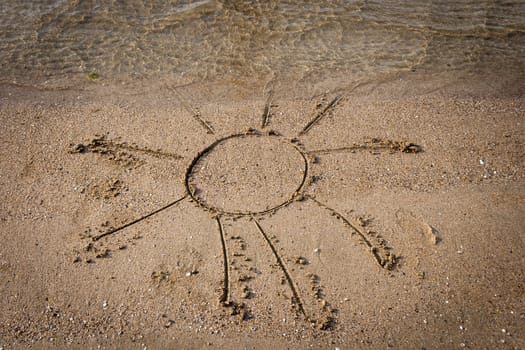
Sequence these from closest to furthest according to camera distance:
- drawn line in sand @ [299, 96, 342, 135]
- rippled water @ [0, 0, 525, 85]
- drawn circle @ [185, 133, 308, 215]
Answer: drawn circle @ [185, 133, 308, 215]
drawn line in sand @ [299, 96, 342, 135]
rippled water @ [0, 0, 525, 85]

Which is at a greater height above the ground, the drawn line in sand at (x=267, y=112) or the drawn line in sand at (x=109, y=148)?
the drawn line in sand at (x=267, y=112)

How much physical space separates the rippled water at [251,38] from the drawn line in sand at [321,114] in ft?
1.87

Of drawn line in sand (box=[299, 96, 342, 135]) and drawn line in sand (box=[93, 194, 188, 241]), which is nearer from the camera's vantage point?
drawn line in sand (box=[93, 194, 188, 241])

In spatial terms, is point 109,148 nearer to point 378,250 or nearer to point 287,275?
point 287,275

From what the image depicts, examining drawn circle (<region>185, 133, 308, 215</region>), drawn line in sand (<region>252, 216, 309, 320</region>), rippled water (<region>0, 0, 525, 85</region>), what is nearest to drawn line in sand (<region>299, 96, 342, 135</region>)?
drawn circle (<region>185, 133, 308, 215</region>)

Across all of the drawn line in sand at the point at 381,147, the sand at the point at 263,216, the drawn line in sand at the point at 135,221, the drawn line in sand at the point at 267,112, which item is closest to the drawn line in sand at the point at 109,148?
the sand at the point at 263,216

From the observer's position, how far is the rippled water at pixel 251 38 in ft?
20.7

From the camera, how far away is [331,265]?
158 inches

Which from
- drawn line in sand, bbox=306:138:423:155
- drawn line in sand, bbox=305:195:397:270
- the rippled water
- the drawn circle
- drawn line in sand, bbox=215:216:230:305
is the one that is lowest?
drawn line in sand, bbox=215:216:230:305

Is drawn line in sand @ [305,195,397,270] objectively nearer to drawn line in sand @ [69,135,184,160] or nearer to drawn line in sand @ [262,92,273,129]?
drawn line in sand @ [262,92,273,129]

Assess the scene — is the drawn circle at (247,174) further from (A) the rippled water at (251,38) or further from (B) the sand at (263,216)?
(A) the rippled water at (251,38)

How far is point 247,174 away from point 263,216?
1.90 ft

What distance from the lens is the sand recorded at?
368 centimetres

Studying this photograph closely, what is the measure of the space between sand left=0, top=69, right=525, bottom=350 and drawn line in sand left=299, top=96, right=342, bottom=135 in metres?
0.02
